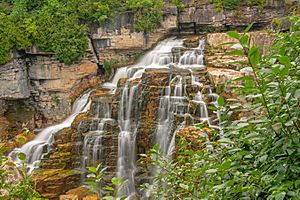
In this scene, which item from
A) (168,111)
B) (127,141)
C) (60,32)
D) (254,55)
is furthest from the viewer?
(60,32)

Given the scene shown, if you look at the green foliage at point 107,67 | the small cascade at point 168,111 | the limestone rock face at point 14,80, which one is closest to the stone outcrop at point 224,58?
the small cascade at point 168,111

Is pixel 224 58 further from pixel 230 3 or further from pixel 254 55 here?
pixel 254 55

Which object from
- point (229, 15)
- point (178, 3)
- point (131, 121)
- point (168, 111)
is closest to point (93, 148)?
point (131, 121)

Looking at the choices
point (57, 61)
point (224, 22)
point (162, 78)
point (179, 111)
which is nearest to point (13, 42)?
point (57, 61)

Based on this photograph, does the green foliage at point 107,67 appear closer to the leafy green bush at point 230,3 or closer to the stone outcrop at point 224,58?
the stone outcrop at point 224,58

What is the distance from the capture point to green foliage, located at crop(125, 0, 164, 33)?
17.0m

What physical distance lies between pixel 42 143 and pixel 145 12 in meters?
8.31

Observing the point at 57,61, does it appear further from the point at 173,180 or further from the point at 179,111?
the point at 173,180

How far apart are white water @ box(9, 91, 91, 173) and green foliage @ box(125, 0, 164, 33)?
14.5 feet

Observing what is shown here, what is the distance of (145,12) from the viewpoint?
17.1 metres

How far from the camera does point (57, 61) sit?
16.2 meters

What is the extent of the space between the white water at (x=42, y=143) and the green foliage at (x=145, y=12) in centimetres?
443

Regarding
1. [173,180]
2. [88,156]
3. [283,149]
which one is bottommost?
[88,156]

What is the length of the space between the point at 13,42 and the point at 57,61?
2133 mm
